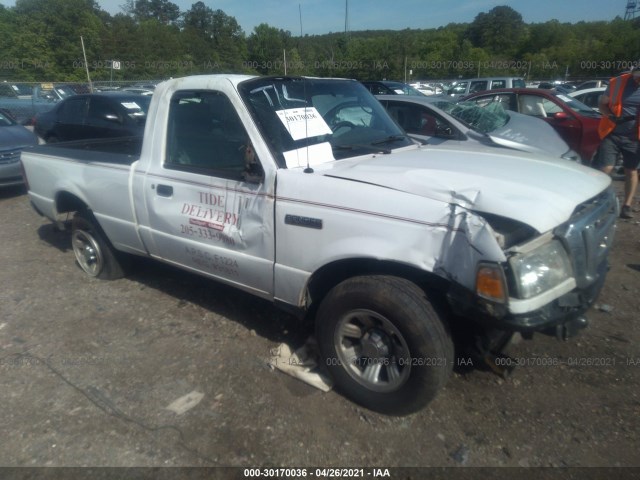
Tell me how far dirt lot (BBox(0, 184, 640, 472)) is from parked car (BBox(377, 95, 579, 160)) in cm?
275

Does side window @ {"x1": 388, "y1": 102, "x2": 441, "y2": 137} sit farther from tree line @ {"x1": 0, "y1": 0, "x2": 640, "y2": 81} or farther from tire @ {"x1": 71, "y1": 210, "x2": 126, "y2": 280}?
tree line @ {"x1": 0, "y1": 0, "x2": 640, "y2": 81}

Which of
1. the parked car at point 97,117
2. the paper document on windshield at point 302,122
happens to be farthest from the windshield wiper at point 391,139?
the parked car at point 97,117

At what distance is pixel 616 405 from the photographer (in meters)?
2.79

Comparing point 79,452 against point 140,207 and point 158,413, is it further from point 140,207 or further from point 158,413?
point 140,207

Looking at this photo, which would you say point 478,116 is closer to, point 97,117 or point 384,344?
point 384,344

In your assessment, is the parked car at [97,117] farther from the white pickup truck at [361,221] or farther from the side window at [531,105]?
the side window at [531,105]

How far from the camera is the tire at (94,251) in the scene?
4.59 meters

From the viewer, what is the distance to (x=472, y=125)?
7.04m

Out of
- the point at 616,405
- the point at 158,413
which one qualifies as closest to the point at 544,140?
the point at 616,405

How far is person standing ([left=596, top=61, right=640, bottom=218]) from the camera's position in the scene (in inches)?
235

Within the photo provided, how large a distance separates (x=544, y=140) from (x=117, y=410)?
685 cm

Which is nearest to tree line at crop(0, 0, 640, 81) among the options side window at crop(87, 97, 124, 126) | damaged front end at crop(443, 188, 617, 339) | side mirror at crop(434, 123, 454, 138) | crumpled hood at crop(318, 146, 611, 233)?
side window at crop(87, 97, 124, 126)

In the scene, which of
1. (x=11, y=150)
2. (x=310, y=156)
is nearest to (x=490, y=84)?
(x=11, y=150)

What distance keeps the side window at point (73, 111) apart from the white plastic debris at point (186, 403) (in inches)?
349
